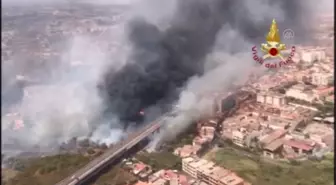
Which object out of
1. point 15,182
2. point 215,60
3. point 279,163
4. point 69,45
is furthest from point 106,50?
point 279,163

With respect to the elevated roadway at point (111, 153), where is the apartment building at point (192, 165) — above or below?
below

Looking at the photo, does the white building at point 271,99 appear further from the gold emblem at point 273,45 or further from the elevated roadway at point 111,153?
the elevated roadway at point 111,153

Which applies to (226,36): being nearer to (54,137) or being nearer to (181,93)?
(181,93)

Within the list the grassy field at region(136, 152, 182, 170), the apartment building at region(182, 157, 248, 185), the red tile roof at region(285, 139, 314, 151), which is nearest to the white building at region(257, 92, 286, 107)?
the red tile roof at region(285, 139, 314, 151)

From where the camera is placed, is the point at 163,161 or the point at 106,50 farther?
the point at 106,50

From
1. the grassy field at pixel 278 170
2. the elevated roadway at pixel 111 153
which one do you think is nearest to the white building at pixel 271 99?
the grassy field at pixel 278 170

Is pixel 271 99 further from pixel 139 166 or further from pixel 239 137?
pixel 139 166

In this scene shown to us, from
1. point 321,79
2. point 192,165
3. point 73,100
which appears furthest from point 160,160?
point 321,79

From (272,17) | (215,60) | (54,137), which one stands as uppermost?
(272,17)
